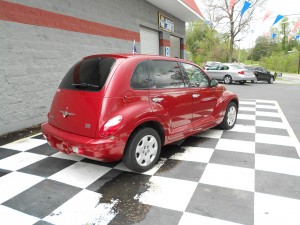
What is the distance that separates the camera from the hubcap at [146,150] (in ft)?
10.5

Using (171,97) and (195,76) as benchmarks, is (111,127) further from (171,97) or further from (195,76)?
(195,76)

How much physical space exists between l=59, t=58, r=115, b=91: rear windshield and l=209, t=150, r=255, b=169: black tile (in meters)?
2.02

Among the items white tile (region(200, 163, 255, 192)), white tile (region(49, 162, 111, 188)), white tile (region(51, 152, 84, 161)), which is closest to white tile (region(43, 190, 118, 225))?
white tile (region(49, 162, 111, 188))

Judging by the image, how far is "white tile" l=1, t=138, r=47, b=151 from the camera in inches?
171

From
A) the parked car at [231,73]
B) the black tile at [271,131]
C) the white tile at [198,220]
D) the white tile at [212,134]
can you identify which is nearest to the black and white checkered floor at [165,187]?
the white tile at [198,220]

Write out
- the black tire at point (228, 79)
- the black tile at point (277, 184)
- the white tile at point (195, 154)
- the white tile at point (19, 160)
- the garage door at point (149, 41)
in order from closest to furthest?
the black tile at point (277, 184), the white tile at point (19, 160), the white tile at point (195, 154), the garage door at point (149, 41), the black tire at point (228, 79)

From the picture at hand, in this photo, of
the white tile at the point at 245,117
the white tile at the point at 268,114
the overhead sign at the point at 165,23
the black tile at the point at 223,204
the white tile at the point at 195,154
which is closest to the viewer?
the black tile at the point at 223,204

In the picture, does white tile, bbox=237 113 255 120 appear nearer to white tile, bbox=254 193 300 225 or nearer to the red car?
the red car

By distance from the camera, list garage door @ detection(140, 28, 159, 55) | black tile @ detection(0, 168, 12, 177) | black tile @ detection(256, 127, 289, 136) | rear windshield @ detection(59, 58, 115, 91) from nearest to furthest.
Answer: rear windshield @ detection(59, 58, 115, 91)
black tile @ detection(0, 168, 12, 177)
black tile @ detection(256, 127, 289, 136)
garage door @ detection(140, 28, 159, 55)

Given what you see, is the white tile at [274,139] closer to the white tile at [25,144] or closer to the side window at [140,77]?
the side window at [140,77]

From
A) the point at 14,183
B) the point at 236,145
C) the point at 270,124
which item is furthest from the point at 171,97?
the point at 270,124

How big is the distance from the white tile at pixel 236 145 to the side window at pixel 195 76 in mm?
1117

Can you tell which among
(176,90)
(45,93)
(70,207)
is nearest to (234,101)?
(176,90)

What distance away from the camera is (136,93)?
10.3 feet
